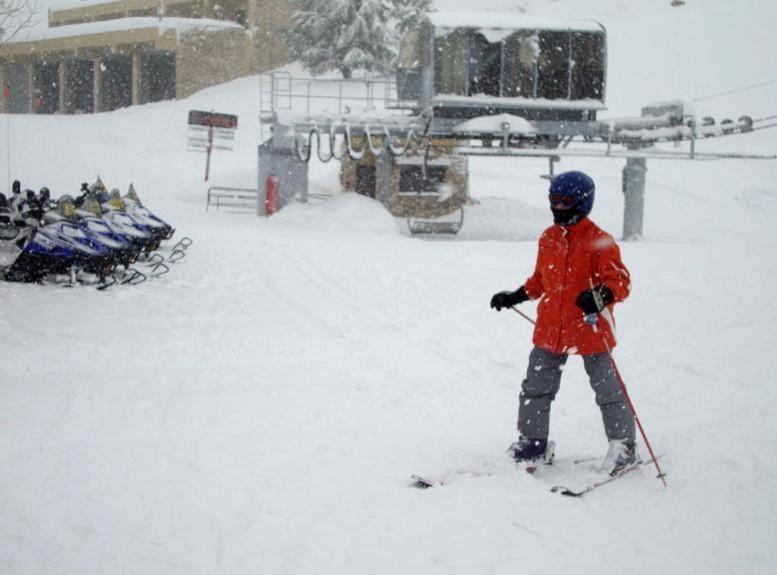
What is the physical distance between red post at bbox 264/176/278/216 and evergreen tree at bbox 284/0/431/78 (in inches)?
798

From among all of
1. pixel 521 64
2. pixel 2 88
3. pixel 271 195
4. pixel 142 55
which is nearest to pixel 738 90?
pixel 521 64

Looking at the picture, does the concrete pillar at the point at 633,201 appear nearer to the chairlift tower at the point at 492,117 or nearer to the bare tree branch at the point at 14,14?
the chairlift tower at the point at 492,117

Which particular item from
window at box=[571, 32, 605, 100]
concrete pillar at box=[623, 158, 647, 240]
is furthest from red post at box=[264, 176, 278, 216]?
concrete pillar at box=[623, 158, 647, 240]

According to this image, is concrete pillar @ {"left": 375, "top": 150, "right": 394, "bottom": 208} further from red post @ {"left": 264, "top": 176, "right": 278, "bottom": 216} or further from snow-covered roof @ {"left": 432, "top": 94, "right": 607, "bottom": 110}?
red post @ {"left": 264, "top": 176, "right": 278, "bottom": 216}

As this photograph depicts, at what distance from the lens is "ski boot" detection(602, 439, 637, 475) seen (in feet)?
14.1

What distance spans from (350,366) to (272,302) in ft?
10.8

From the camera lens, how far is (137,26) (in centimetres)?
4094

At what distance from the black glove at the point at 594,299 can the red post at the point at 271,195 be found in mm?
18908

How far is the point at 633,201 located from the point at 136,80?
32.2 metres

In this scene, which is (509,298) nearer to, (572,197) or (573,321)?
(573,321)

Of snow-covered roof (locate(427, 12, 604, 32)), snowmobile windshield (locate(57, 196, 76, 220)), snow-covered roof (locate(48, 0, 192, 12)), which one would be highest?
snow-covered roof (locate(48, 0, 192, 12))

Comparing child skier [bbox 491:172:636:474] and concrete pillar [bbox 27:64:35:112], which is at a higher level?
concrete pillar [bbox 27:64:35:112]

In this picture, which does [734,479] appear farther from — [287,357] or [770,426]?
[287,357]

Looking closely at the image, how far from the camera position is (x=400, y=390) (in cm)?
611
